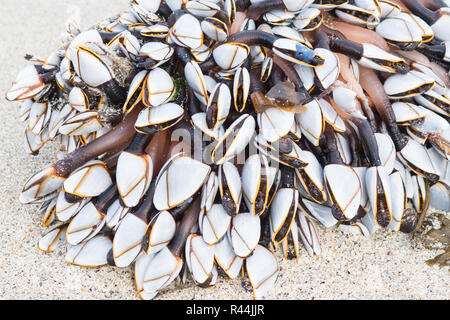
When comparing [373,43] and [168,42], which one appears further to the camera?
[373,43]

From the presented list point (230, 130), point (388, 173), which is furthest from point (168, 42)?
point (388, 173)

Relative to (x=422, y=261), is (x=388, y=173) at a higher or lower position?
higher

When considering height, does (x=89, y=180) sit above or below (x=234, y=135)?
below

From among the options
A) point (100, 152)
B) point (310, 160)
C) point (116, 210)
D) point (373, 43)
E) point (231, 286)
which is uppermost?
point (373, 43)

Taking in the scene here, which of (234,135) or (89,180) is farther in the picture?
(89,180)

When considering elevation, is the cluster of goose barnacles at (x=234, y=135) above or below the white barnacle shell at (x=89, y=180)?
above

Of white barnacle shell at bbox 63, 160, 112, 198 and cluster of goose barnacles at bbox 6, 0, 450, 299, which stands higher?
cluster of goose barnacles at bbox 6, 0, 450, 299

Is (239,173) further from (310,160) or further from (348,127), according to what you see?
(348,127)

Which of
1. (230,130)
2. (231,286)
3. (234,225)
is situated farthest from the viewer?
(231,286)
